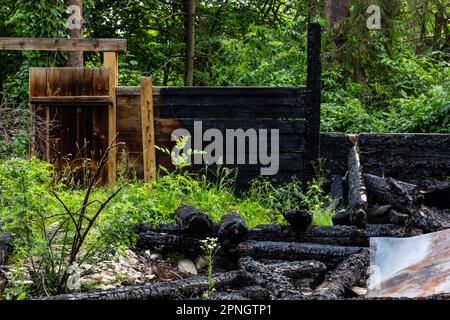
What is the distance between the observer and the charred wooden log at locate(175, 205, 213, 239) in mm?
6176

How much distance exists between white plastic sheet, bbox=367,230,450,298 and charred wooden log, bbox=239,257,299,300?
0.68 metres

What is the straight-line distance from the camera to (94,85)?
32.8 ft

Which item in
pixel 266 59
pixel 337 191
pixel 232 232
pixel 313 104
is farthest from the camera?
pixel 266 59

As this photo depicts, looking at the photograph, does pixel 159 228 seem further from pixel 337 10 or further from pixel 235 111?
pixel 337 10

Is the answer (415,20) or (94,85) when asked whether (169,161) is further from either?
(415,20)

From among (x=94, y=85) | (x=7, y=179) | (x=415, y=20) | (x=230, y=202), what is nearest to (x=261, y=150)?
(x=230, y=202)

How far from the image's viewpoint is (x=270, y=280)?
5.05 meters

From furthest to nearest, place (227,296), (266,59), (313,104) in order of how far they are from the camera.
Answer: (266,59) → (313,104) → (227,296)

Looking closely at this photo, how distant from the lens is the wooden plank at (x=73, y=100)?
32.4 feet

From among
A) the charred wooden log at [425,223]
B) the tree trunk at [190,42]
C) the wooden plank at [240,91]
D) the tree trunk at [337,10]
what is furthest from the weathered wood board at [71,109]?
the tree trunk at [190,42]

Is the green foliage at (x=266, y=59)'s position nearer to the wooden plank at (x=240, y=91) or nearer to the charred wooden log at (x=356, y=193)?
the wooden plank at (x=240, y=91)

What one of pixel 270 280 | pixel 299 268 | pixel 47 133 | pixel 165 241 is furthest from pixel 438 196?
pixel 47 133

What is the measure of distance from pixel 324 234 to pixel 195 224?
1.30 metres
